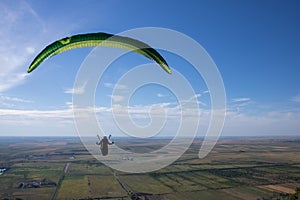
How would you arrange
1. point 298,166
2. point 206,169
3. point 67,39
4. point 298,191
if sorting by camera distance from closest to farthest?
1. point 67,39
2. point 298,191
3. point 206,169
4. point 298,166

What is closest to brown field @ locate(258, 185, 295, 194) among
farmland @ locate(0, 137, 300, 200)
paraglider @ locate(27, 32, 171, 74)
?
farmland @ locate(0, 137, 300, 200)

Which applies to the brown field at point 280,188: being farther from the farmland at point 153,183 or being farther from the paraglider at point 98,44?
the paraglider at point 98,44

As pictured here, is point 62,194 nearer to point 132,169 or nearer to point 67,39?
point 132,169

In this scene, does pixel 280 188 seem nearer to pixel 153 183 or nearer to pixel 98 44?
pixel 153 183

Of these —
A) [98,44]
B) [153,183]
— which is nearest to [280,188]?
[153,183]

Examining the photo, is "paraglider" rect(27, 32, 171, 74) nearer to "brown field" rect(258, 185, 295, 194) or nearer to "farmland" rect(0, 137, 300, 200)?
"farmland" rect(0, 137, 300, 200)

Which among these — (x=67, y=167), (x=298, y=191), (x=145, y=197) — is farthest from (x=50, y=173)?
(x=298, y=191)

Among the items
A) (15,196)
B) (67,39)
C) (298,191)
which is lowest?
(15,196)

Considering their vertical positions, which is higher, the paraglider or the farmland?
the paraglider
